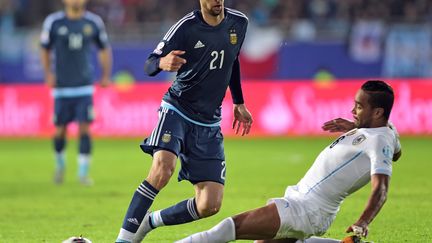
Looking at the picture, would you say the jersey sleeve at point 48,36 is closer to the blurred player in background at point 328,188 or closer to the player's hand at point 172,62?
the player's hand at point 172,62

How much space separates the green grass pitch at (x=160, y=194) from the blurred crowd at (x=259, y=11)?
502cm

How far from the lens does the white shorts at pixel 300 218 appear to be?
6418mm

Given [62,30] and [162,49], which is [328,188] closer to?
[162,49]

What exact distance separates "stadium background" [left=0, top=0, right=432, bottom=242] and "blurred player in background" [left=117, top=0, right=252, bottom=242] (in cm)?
105

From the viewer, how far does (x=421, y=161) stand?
15.6 m

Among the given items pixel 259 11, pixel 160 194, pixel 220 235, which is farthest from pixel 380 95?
pixel 259 11

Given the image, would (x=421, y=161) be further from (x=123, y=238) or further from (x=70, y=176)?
(x=123, y=238)

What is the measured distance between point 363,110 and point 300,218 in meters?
0.89

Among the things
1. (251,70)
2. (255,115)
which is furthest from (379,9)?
(255,115)

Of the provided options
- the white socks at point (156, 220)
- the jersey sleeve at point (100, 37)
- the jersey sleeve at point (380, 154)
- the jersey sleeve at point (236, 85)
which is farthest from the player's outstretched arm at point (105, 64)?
the jersey sleeve at point (380, 154)

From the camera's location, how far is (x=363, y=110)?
655cm

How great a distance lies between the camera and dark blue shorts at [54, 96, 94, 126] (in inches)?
528

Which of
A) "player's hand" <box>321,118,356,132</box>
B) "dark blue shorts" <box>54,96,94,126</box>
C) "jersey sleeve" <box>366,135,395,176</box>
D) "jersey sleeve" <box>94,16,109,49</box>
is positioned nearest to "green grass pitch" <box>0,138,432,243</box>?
"dark blue shorts" <box>54,96,94,126</box>

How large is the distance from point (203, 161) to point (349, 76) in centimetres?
1711
